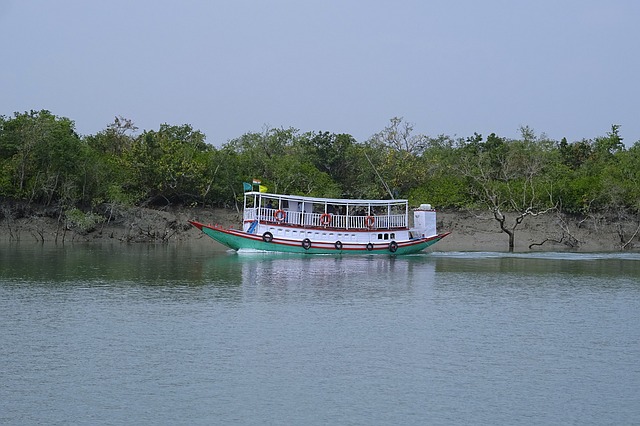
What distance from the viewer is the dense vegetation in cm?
5719

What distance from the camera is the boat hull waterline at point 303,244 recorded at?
4669 centimetres

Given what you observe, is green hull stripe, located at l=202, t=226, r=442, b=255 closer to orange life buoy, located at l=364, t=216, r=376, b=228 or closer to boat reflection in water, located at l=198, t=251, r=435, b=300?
boat reflection in water, located at l=198, t=251, r=435, b=300

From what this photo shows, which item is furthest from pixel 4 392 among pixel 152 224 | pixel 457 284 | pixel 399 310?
pixel 152 224

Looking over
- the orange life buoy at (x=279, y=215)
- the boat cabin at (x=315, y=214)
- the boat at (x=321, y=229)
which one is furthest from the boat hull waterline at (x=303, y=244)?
the orange life buoy at (x=279, y=215)

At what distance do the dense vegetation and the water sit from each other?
21.8 meters

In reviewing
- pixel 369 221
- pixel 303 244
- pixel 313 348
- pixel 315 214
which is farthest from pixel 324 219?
pixel 313 348

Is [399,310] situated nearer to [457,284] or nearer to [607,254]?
[457,284]

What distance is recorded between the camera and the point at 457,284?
34000 millimetres

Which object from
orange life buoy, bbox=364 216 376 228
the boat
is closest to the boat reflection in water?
the boat

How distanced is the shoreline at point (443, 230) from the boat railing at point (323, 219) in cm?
660

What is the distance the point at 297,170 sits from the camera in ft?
213

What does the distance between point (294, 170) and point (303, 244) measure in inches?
698

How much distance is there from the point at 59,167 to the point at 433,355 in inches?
1663

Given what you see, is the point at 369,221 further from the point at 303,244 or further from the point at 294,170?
the point at 294,170
